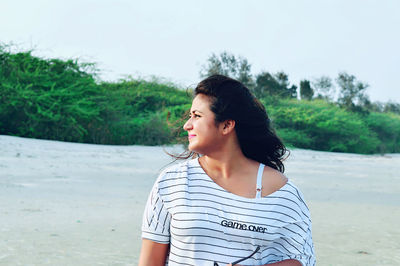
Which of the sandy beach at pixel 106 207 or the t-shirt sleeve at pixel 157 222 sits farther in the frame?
the sandy beach at pixel 106 207

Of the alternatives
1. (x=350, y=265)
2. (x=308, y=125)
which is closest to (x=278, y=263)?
(x=350, y=265)

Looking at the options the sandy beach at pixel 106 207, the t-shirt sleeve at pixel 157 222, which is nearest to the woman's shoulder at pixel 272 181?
the t-shirt sleeve at pixel 157 222

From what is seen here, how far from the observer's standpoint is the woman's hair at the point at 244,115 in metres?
2.02

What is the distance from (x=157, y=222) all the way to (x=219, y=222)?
0.24m

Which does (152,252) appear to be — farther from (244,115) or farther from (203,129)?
(244,115)

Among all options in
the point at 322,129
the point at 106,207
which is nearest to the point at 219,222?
the point at 106,207

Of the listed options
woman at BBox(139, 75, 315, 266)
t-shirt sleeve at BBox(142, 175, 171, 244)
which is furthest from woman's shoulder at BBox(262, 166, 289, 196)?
t-shirt sleeve at BBox(142, 175, 171, 244)

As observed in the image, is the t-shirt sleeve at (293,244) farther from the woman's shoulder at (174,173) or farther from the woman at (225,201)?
the woman's shoulder at (174,173)

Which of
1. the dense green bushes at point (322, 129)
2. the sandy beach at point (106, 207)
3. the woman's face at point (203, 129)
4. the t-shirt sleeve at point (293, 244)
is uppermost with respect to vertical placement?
the dense green bushes at point (322, 129)

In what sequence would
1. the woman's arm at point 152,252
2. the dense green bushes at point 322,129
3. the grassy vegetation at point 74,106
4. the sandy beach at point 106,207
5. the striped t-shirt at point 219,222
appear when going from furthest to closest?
the dense green bushes at point 322,129 → the grassy vegetation at point 74,106 → the sandy beach at point 106,207 → the woman's arm at point 152,252 → the striped t-shirt at point 219,222

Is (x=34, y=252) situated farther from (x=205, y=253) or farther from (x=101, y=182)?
(x=101, y=182)

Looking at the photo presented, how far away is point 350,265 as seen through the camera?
4.34 m

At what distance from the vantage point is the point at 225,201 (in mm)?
1988

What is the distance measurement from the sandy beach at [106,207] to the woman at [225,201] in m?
2.22
